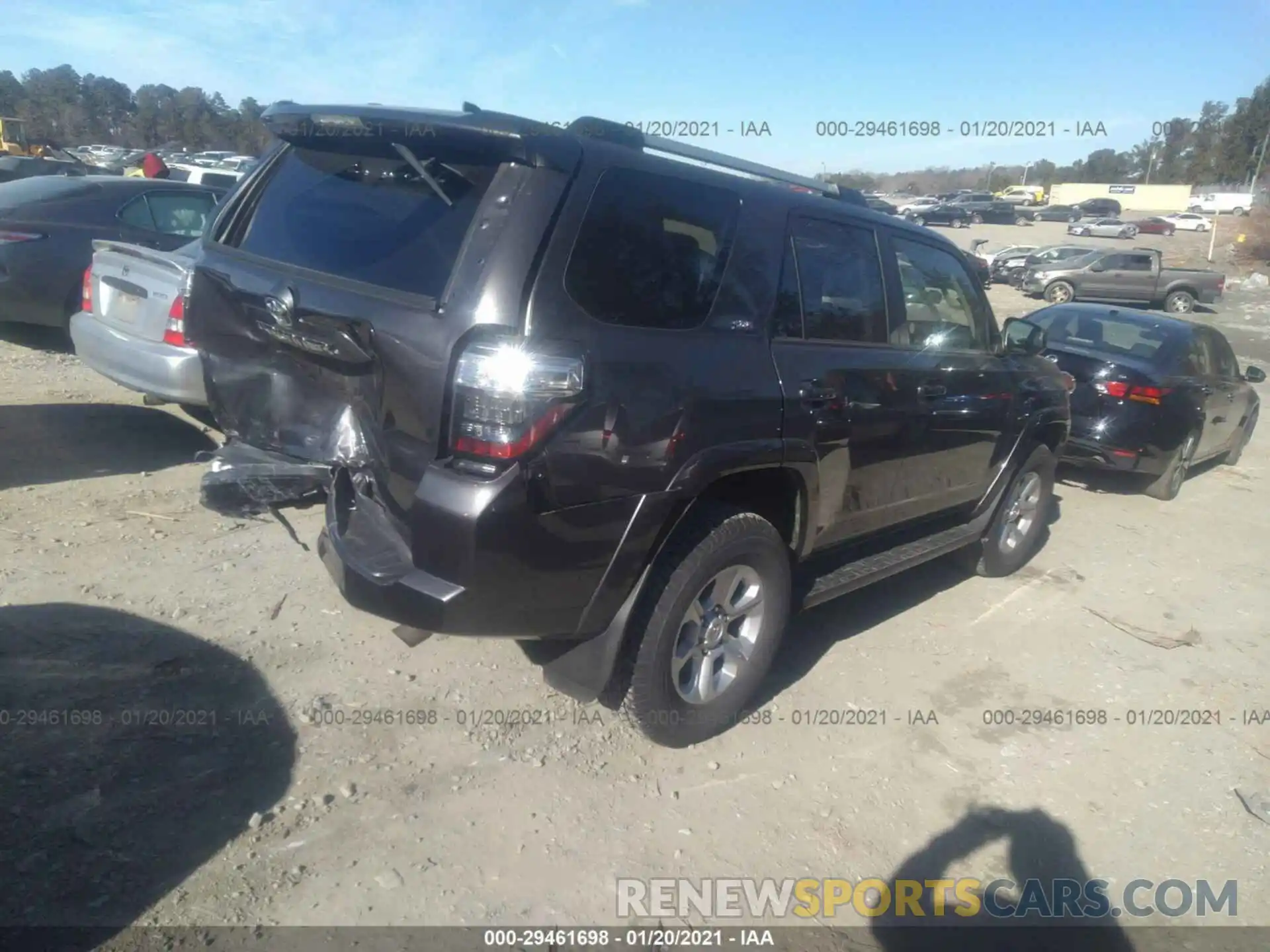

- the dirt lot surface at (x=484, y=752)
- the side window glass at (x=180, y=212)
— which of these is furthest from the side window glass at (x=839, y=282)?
the side window glass at (x=180, y=212)

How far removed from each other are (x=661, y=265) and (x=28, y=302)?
7121mm

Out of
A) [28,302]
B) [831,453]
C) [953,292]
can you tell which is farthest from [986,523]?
[28,302]

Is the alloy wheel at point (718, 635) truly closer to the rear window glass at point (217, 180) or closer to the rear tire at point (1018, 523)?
the rear tire at point (1018, 523)

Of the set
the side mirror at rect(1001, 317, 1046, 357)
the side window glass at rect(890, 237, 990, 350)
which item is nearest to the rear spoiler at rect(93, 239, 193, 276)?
the side window glass at rect(890, 237, 990, 350)

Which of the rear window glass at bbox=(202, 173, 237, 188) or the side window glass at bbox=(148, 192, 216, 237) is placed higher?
the rear window glass at bbox=(202, 173, 237, 188)

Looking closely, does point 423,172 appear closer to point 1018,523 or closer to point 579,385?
point 579,385

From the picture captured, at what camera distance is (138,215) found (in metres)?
8.20

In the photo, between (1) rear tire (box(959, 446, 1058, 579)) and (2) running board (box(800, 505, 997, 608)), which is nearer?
(2) running board (box(800, 505, 997, 608))

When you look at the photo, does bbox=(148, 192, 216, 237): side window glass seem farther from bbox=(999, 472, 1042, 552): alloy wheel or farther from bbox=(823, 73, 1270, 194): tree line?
bbox=(823, 73, 1270, 194): tree line

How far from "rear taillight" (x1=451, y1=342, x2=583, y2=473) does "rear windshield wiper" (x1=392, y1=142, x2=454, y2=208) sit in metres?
0.59

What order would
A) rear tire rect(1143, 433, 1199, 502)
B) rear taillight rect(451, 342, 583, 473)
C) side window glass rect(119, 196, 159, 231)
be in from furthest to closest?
side window glass rect(119, 196, 159, 231), rear tire rect(1143, 433, 1199, 502), rear taillight rect(451, 342, 583, 473)

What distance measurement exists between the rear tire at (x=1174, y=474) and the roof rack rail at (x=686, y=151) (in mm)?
5111

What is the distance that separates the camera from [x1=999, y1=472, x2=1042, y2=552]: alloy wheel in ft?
18.2

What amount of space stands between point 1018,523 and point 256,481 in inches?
178
